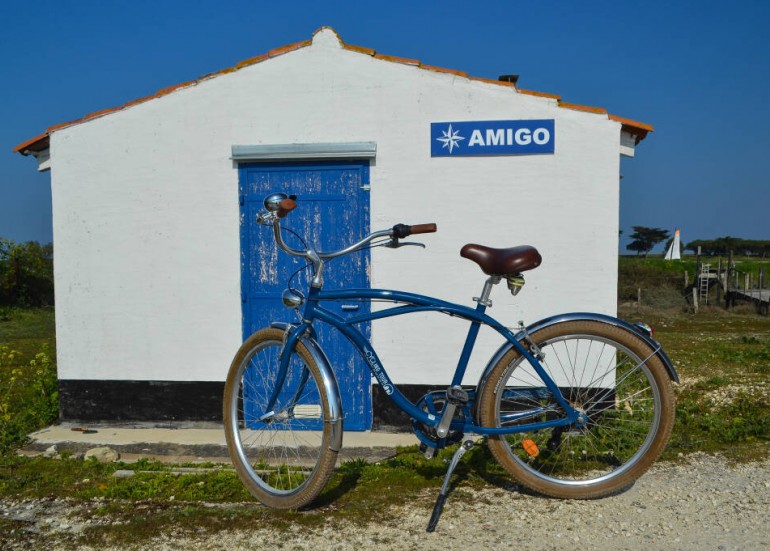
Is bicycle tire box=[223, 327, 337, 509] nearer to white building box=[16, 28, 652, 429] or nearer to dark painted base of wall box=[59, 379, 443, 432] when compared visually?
dark painted base of wall box=[59, 379, 443, 432]

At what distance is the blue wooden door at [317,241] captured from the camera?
551 centimetres

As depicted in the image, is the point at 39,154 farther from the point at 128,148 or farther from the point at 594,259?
the point at 594,259

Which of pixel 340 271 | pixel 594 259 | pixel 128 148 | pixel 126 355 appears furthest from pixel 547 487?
pixel 128 148

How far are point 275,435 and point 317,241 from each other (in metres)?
1.68

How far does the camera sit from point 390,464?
14.9ft

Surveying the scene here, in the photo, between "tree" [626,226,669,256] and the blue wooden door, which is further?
"tree" [626,226,669,256]

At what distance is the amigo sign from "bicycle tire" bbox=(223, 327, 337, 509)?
2.26 metres

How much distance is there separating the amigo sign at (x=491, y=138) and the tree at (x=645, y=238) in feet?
223

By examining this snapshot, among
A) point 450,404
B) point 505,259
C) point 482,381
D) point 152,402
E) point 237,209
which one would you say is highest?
point 237,209

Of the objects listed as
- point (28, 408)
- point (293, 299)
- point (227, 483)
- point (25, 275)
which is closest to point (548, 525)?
point (293, 299)

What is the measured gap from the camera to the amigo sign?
5254 millimetres

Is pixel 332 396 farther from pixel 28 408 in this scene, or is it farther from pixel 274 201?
pixel 28 408

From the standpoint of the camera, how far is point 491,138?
5.31 m

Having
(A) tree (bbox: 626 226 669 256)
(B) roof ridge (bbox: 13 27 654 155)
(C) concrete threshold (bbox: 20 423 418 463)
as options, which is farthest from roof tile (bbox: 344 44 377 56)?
(A) tree (bbox: 626 226 669 256)
